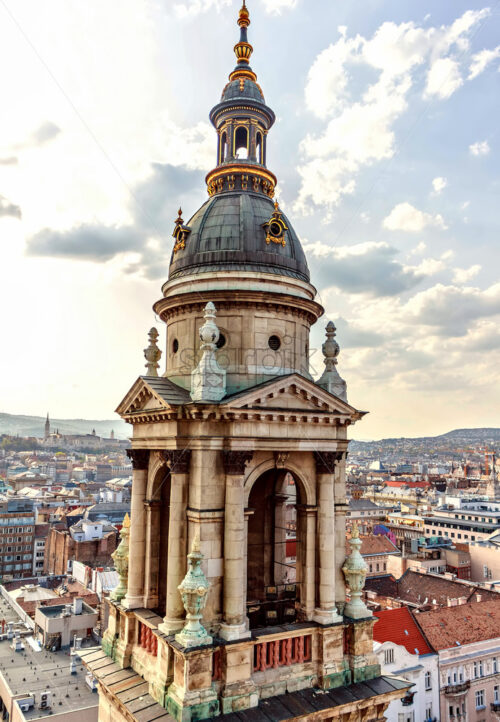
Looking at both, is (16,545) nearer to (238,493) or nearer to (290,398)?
(238,493)

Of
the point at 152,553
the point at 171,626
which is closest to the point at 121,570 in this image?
the point at 152,553

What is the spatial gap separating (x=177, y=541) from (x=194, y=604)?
2.16 m

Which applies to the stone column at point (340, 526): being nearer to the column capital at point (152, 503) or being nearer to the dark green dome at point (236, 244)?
the column capital at point (152, 503)

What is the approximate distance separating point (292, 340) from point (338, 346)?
2290 mm

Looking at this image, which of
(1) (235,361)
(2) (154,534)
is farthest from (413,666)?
(1) (235,361)

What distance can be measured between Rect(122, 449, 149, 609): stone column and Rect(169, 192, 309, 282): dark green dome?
7.18 m

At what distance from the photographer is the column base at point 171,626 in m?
17.0

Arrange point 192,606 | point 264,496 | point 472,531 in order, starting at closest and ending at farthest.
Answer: point 192,606 < point 264,496 < point 472,531

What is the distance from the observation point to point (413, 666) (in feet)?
162

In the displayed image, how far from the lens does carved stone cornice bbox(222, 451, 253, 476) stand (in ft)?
57.7

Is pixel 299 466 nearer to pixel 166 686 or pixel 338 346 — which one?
pixel 338 346

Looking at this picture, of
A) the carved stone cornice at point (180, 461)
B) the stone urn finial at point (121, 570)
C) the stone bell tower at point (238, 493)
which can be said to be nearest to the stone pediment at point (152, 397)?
the stone bell tower at point (238, 493)

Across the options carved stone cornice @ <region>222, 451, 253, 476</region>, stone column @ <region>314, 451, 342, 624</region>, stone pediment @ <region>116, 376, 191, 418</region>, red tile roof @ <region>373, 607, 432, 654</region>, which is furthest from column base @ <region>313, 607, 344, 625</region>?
red tile roof @ <region>373, 607, 432, 654</region>

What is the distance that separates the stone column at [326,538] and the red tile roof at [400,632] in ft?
117
